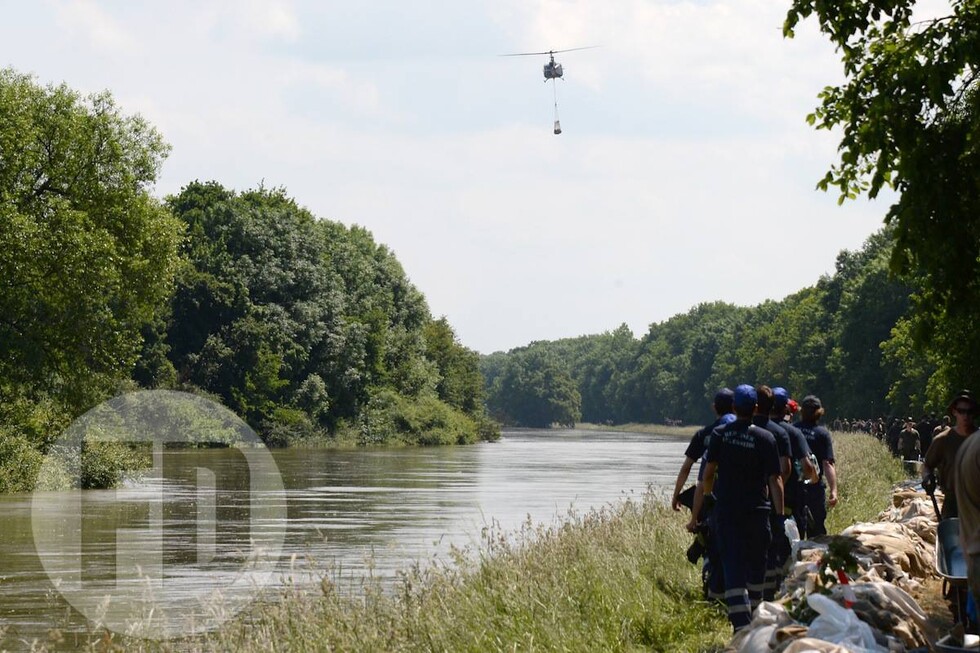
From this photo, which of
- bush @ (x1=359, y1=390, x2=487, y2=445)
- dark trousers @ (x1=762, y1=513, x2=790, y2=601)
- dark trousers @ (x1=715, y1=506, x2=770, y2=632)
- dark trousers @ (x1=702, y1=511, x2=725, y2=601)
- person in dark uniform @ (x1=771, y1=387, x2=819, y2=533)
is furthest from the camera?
bush @ (x1=359, y1=390, x2=487, y2=445)

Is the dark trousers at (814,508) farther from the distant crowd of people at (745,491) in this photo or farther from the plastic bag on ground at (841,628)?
the plastic bag on ground at (841,628)

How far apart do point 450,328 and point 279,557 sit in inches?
3905

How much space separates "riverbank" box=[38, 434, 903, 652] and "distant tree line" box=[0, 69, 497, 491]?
85.9 feet

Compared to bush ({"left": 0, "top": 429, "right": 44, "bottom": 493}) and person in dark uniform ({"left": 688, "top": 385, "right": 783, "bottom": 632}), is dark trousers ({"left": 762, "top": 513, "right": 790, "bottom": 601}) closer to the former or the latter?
person in dark uniform ({"left": 688, "top": 385, "right": 783, "bottom": 632})

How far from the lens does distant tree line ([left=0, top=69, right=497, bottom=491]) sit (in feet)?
131

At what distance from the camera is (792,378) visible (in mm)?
121062

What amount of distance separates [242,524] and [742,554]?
18.7 meters

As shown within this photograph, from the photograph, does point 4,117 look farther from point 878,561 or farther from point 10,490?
point 878,561

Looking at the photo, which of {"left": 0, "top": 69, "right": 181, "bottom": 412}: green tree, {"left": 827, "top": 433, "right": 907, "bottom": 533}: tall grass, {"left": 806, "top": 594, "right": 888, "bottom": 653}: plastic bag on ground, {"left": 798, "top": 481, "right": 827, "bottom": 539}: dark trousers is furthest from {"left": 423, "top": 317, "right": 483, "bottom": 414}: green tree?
{"left": 806, "top": 594, "right": 888, "bottom": 653}: plastic bag on ground

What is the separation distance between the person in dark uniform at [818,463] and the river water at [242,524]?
9.41 ft

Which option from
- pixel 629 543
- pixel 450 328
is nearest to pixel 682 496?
pixel 629 543

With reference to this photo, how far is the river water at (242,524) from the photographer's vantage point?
1808 centimetres

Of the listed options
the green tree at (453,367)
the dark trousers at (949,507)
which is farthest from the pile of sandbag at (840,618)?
the green tree at (453,367)

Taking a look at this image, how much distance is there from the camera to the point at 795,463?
14.0 metres
